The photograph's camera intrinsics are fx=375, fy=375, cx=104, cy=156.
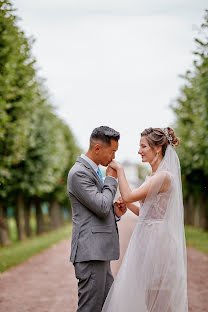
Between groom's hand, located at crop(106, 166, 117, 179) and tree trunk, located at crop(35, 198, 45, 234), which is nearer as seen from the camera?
groom's hand, located at crop(106, 166, 117, 179)

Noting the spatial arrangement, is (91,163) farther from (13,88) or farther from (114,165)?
(13,88)

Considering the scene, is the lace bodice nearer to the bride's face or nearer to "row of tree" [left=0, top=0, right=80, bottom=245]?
the bride's face

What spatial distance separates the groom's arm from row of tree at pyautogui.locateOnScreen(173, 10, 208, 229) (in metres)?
9.16

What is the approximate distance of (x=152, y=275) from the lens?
421 cm

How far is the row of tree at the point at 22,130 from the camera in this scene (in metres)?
11.9

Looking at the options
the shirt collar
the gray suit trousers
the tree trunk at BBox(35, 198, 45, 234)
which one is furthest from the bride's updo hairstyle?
the tree trunk at BBox(35, 198, 45, 234)

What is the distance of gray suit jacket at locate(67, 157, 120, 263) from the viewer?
12.6 ft

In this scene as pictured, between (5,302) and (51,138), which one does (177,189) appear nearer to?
(5,302)

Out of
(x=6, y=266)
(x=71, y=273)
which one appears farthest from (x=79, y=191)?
(x=6, y=266)

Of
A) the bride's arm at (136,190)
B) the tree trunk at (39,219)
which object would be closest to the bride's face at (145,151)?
the bride's arm at (136,190)

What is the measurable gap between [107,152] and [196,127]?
1337cm

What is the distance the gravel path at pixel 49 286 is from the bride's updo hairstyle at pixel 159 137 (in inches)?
138

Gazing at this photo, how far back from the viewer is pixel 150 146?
4461 mm

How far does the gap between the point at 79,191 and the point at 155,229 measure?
3.41 ft
